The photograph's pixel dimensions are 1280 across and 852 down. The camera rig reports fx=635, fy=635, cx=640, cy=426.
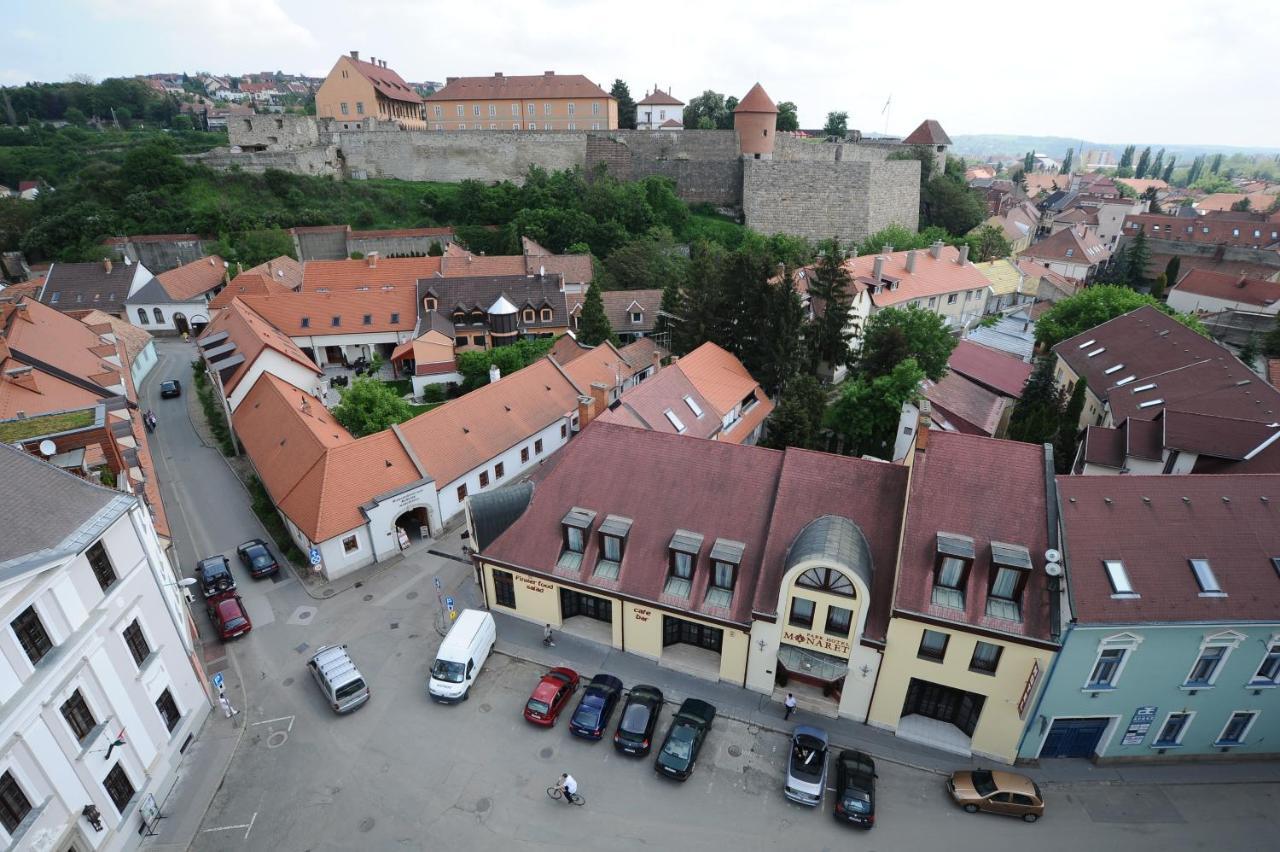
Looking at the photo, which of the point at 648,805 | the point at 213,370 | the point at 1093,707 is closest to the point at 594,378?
the point at 213,370

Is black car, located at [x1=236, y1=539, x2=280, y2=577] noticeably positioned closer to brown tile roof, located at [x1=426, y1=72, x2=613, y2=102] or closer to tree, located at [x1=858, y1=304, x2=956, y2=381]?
tree, located at [x1=858, y1=304, x2=956, y2=381]

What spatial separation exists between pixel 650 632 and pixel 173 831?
13.8 meters

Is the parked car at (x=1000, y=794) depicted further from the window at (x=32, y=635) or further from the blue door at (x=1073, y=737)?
the window at (x=32, y=635)

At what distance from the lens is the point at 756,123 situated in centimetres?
7600

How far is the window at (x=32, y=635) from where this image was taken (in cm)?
1343

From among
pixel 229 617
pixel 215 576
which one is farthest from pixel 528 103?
pixel 229 617

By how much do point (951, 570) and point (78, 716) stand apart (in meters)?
22.2

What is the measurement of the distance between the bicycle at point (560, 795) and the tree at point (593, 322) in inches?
1291

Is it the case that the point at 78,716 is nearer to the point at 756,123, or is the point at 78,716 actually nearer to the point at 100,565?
the point at 100,565

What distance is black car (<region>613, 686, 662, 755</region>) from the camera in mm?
18336

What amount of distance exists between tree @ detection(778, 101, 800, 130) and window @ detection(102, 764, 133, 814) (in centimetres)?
10263

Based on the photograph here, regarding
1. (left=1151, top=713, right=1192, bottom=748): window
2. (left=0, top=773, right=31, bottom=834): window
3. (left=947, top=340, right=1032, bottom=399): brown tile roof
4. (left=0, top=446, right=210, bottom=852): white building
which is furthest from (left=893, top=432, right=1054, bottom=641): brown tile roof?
(left=947, top=340, right=1032, bottom=399): brown tile roof

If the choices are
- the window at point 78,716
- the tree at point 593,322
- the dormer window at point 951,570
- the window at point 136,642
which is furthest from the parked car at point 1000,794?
the tree at point 593,322

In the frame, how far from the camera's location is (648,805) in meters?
17.2
